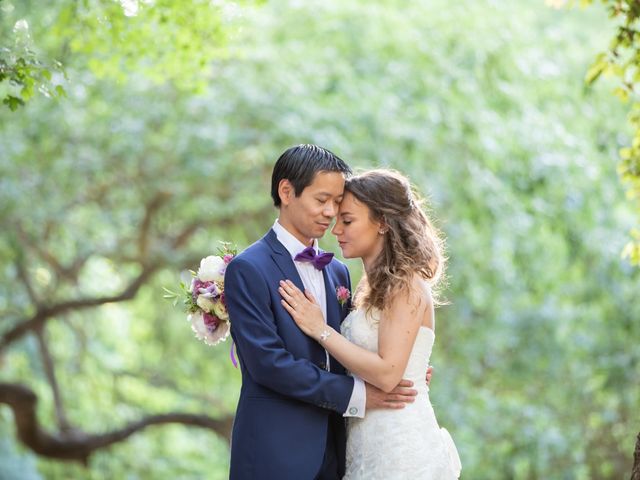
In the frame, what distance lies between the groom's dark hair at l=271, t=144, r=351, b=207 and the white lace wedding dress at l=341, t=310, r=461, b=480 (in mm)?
511

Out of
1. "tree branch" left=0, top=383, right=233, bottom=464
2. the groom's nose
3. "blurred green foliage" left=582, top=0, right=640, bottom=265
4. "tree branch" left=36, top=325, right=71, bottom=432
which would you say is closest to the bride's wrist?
the groom's nose

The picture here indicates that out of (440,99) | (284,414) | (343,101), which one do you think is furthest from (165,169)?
(284,414)

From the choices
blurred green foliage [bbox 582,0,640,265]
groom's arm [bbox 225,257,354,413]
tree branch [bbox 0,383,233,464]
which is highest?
blurred green foliage [bbox 582,0,640,265]

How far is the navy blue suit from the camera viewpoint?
3455 mm

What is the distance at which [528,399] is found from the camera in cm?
984

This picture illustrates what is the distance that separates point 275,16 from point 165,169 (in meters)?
1.75

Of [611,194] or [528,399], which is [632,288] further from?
[528,399]

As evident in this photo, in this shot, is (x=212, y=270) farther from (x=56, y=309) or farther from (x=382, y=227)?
(x=56, y=309)

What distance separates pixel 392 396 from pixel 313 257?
564 millimetres

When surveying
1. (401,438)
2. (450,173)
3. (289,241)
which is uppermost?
(450,173)

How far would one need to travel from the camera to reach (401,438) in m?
3.57

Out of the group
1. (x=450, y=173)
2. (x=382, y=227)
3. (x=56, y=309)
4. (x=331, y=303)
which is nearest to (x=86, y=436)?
(x=56, y=309)

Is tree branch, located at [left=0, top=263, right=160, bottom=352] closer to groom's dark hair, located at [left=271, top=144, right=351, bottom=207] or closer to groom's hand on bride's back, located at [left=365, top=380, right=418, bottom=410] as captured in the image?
groom's dark hair, located at [left=271, top=144, right=351, bottom=207]

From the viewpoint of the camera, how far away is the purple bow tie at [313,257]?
3.71 meters
